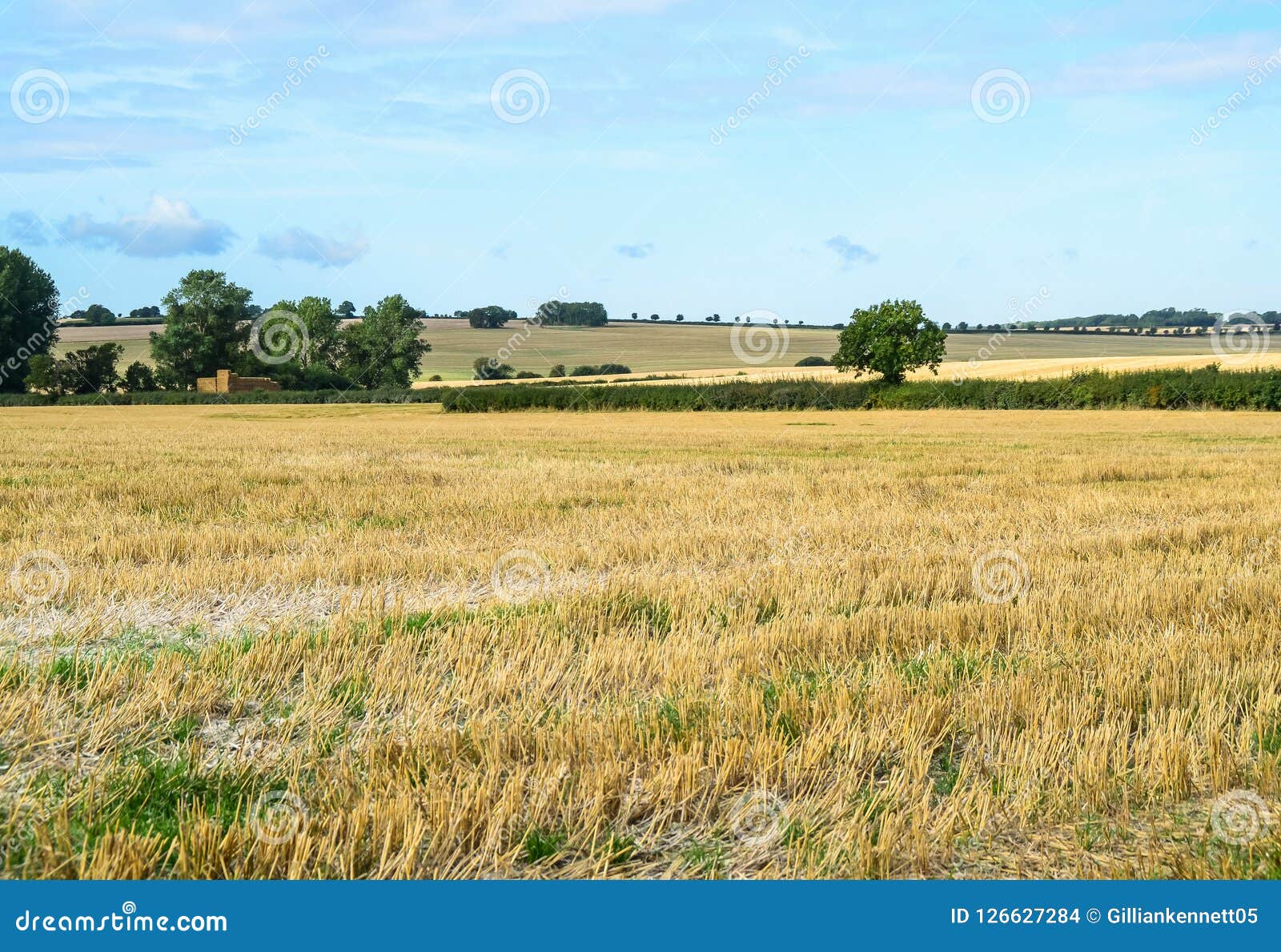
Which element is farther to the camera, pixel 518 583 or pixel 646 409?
pixel 646 409

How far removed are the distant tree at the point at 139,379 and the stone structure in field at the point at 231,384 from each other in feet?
17.3

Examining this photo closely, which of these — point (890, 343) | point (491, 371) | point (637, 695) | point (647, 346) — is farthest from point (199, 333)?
Result: point (637, 695)

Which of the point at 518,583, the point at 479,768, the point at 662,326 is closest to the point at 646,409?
the point at 518,583

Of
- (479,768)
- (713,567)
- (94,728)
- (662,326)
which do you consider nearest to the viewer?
(479,768)

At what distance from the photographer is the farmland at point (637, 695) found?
375cm

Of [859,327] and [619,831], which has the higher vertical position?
[859,327]

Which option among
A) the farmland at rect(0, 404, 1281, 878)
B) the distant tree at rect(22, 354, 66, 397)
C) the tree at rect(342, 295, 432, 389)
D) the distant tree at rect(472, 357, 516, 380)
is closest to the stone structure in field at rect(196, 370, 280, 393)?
the distant tree at rect(22, 354, 66, 397)

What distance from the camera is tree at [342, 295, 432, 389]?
108688mm

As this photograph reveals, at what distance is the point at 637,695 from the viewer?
5422mm

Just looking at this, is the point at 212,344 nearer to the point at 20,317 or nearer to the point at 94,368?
the point at 94,368

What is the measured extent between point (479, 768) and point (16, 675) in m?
2.82

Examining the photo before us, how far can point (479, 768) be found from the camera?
4293mm

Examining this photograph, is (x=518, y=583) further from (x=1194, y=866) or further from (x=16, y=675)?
(x=1194, y=866)

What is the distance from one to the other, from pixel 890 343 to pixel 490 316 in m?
61.7
